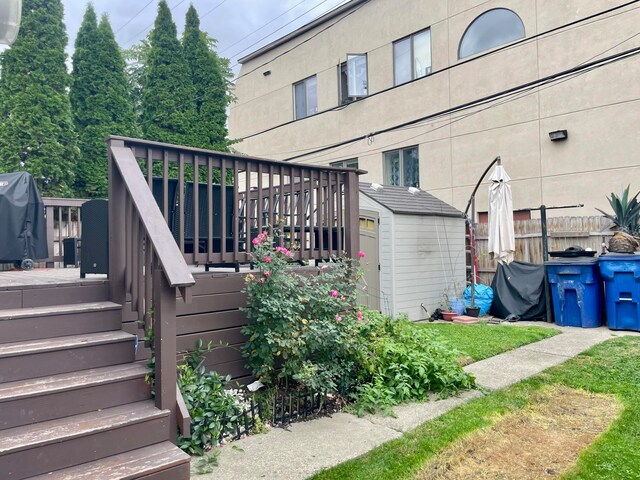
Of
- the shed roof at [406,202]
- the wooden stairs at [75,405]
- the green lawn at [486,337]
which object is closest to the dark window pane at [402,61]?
the shed roof at [406,202]

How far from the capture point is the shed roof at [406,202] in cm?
781

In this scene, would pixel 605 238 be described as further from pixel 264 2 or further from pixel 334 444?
pixel 264 2

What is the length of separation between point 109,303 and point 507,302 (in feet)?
22.7

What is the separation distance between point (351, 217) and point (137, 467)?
289cm

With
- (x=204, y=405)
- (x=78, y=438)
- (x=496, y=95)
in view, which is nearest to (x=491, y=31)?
(x=496, y=95)

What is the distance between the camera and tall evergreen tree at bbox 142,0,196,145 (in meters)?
12.2

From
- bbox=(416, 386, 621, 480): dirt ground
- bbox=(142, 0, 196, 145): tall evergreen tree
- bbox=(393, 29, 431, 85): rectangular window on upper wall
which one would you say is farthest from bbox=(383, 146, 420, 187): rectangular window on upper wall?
bbox=(416, 386, 621, 480): dirt ground

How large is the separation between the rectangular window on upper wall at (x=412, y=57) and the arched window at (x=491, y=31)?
98cm

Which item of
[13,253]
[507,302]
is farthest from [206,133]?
[507,302]

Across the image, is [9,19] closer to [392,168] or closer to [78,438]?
[78,438]

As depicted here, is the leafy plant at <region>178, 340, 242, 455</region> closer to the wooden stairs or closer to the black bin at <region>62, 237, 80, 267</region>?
Result: the wooden stairs

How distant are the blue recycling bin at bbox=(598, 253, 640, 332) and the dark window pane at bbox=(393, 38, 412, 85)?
670 centimetres

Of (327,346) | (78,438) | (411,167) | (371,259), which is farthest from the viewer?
(411,167)

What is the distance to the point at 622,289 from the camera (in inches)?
261
